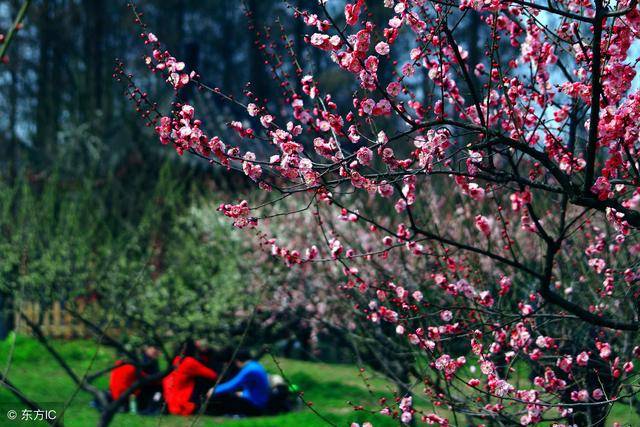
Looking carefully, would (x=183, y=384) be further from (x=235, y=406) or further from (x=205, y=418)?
(x=235, y=406)

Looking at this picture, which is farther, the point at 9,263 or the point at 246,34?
the point at 246,34

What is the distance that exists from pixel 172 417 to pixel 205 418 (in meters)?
0.35

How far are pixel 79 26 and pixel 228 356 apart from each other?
1632 cm

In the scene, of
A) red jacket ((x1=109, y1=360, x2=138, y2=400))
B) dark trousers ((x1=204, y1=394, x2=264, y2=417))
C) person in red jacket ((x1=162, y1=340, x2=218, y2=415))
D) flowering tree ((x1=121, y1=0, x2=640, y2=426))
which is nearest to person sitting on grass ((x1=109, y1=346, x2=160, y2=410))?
red jacket ((x1=109, y1=360, x2=138, y2=400))

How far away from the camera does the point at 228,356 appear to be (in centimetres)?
915

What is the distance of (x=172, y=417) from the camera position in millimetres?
7785

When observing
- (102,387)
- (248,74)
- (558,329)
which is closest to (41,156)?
(102,387)

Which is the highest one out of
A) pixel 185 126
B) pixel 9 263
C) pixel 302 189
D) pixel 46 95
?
pixel 46 95

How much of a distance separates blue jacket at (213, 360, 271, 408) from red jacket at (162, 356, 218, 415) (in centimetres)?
27

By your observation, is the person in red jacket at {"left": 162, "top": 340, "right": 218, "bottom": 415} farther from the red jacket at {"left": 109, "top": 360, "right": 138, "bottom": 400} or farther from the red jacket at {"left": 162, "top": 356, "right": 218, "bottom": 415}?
the red jacket at {"left": 109, "top": 360, "right": 138, "bottom": 400}

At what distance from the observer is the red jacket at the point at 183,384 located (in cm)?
774

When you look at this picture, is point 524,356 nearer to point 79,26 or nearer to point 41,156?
point 41,156

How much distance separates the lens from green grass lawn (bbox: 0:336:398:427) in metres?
7.08

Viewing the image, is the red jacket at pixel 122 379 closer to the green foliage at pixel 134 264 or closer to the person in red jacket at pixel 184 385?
the person in red jacket at pixel 184 385
